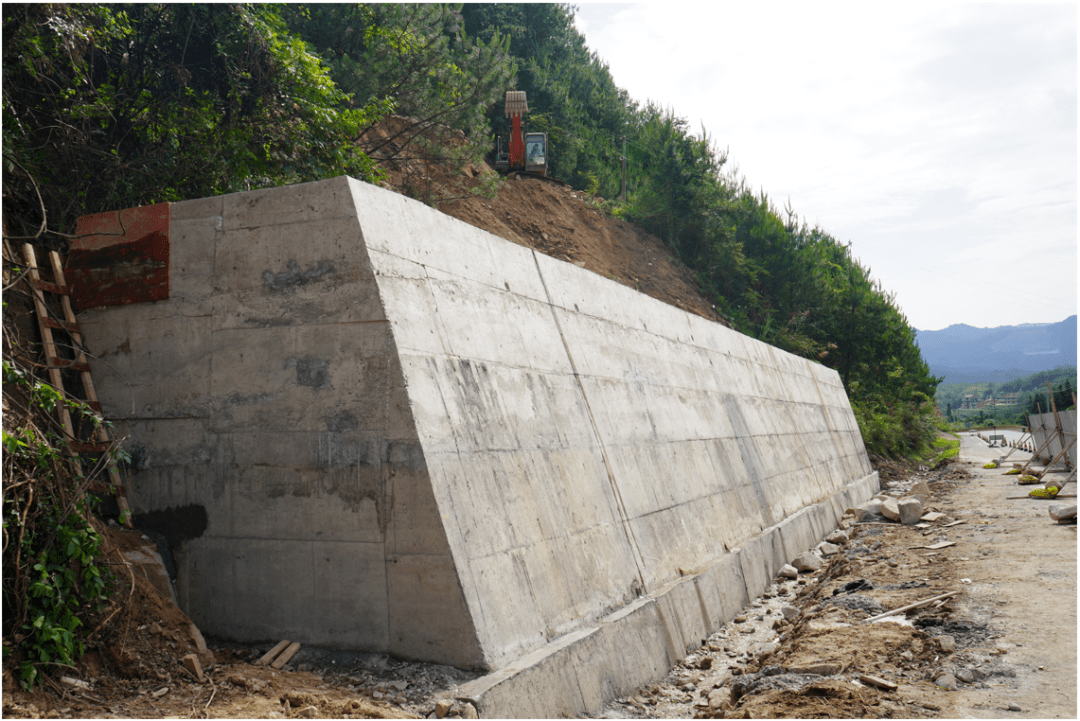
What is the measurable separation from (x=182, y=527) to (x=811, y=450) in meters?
13.7

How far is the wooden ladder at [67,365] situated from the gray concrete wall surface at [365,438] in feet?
0.42

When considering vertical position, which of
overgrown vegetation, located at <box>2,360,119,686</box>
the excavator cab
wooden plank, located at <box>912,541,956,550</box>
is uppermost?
the excavator cab

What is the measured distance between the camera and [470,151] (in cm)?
1521

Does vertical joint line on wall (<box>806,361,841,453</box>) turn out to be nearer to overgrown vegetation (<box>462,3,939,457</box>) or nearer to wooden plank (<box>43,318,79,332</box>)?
overgrown vegetation (<box>462,3,939,457</box>)

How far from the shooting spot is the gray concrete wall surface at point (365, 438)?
4492 mm

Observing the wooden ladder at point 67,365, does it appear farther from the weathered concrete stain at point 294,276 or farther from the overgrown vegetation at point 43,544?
the weathered concrete stain at point 294,276

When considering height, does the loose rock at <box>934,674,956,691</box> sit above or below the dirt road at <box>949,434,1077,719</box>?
above

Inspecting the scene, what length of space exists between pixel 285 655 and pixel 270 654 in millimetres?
106

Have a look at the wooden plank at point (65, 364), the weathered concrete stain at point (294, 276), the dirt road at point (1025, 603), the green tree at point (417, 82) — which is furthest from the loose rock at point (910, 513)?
the wooden plank at point (65, 364)

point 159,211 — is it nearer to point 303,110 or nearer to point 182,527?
point 182,527

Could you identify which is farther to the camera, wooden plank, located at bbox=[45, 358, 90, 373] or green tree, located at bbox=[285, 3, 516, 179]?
green tree, located at bbox=[285, 3, 516, 179]

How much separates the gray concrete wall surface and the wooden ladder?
0.13m

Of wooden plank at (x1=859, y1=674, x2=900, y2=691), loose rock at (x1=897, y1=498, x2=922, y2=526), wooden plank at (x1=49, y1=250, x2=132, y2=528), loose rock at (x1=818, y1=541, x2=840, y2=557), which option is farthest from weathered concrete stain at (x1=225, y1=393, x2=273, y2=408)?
loose rock at (x1=897, y1=498, x2=922, y2=526)

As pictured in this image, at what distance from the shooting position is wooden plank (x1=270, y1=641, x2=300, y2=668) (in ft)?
14.4
